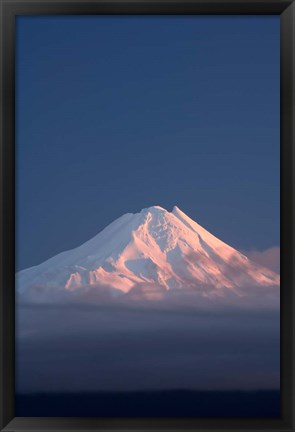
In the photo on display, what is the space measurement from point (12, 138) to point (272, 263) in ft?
3.22

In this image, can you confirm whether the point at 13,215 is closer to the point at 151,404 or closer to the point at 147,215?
the point at 147,215

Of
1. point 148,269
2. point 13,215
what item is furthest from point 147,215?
point 13,215

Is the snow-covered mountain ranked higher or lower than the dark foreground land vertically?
higher

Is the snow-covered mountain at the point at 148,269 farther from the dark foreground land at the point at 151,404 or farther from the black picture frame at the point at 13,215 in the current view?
the dark foreground land at the point at 151,404

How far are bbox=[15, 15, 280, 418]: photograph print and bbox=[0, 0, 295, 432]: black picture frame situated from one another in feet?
0.16

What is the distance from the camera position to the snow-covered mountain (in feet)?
7.06

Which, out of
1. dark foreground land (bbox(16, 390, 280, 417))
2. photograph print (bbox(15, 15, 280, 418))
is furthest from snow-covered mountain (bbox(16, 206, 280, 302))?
dark foreground land (bbox(16, 390, 280, 417))

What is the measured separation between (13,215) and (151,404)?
80 cm

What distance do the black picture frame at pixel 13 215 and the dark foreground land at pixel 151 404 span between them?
0.04m

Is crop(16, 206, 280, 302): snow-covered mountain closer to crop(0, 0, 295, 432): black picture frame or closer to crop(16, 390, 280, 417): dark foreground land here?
crop(0, 0, 295, 432): black picture frame

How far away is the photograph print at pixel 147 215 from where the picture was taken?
84.2 inches

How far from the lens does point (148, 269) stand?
219 centimetres

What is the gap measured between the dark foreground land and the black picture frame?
0.12 ft

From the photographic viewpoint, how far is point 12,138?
2100mm
